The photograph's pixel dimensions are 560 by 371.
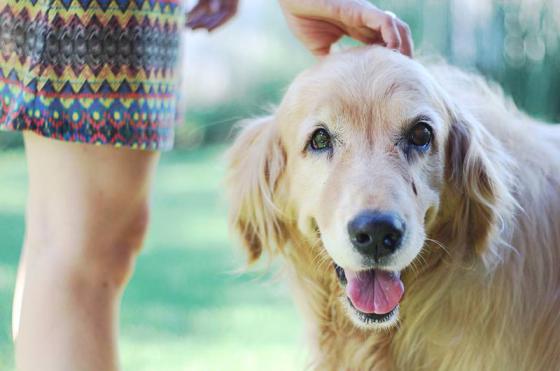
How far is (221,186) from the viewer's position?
10.2 ft

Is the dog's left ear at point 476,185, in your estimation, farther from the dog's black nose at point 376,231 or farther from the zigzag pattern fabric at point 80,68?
the zigzag pattern fabric at point 80,68

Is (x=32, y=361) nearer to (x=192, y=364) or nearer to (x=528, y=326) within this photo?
(x=528, y=326)

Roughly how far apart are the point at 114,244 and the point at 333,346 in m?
0.90

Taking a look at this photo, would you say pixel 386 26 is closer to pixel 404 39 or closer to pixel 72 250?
pixel 404 39

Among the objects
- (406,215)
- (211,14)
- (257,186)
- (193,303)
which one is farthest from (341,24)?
(193,303)

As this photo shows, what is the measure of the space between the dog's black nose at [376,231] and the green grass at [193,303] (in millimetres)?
748

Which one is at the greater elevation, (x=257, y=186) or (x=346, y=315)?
(x=257, y=186)

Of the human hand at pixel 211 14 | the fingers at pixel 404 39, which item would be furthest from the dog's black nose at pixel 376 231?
the human hand at pixel 211 14

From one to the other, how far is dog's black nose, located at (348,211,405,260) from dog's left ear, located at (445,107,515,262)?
17.5 inches

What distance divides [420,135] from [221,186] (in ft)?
2.60

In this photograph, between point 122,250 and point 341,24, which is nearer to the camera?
point 122,250

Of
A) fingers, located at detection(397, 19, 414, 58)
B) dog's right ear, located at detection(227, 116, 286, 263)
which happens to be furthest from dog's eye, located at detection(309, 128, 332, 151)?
fingers, located at detection(397, 19, 414, 58)

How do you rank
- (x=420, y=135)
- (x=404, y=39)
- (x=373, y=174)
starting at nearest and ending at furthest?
(x=373, y=174), (x=420, y=135), (x=404, y=39)

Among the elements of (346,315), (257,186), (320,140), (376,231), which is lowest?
(346,315)
